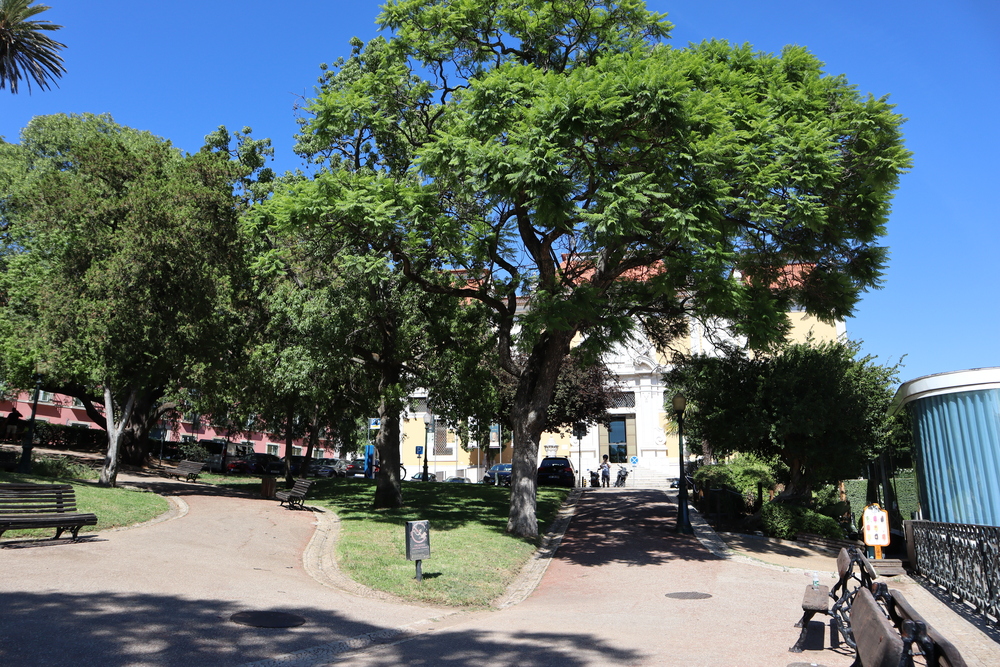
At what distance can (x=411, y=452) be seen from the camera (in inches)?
2410

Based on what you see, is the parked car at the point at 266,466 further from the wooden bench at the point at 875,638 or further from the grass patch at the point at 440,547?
the wooden bench at the point at 875,638

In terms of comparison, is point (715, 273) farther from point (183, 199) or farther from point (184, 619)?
point (183, 199)

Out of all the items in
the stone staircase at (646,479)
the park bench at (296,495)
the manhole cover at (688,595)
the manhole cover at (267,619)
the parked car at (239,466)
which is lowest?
the manhole cover at (688,595)

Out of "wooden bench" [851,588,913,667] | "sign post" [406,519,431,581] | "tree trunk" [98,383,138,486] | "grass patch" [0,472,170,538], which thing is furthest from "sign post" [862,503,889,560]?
"tree trunk" [98,383,138,486]

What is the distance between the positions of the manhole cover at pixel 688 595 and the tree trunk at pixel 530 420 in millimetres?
5215

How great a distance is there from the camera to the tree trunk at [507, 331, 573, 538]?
53.4 feet

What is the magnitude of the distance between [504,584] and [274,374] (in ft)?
37.2

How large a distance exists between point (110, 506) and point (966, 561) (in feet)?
53.8

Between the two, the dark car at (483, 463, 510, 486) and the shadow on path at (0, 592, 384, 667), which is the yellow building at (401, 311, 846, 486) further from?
the shadow on path at (0, 592, 384, 667)

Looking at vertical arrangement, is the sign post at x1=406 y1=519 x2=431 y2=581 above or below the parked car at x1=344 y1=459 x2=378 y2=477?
below

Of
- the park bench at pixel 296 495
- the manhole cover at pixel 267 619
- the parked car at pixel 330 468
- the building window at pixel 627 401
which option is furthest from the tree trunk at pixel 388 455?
the building window at pixel 627 401

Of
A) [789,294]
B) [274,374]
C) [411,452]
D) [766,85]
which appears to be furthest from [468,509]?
[411,452]

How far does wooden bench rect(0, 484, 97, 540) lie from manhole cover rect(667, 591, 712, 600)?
971 centimetres

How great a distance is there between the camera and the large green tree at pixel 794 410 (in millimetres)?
18609
